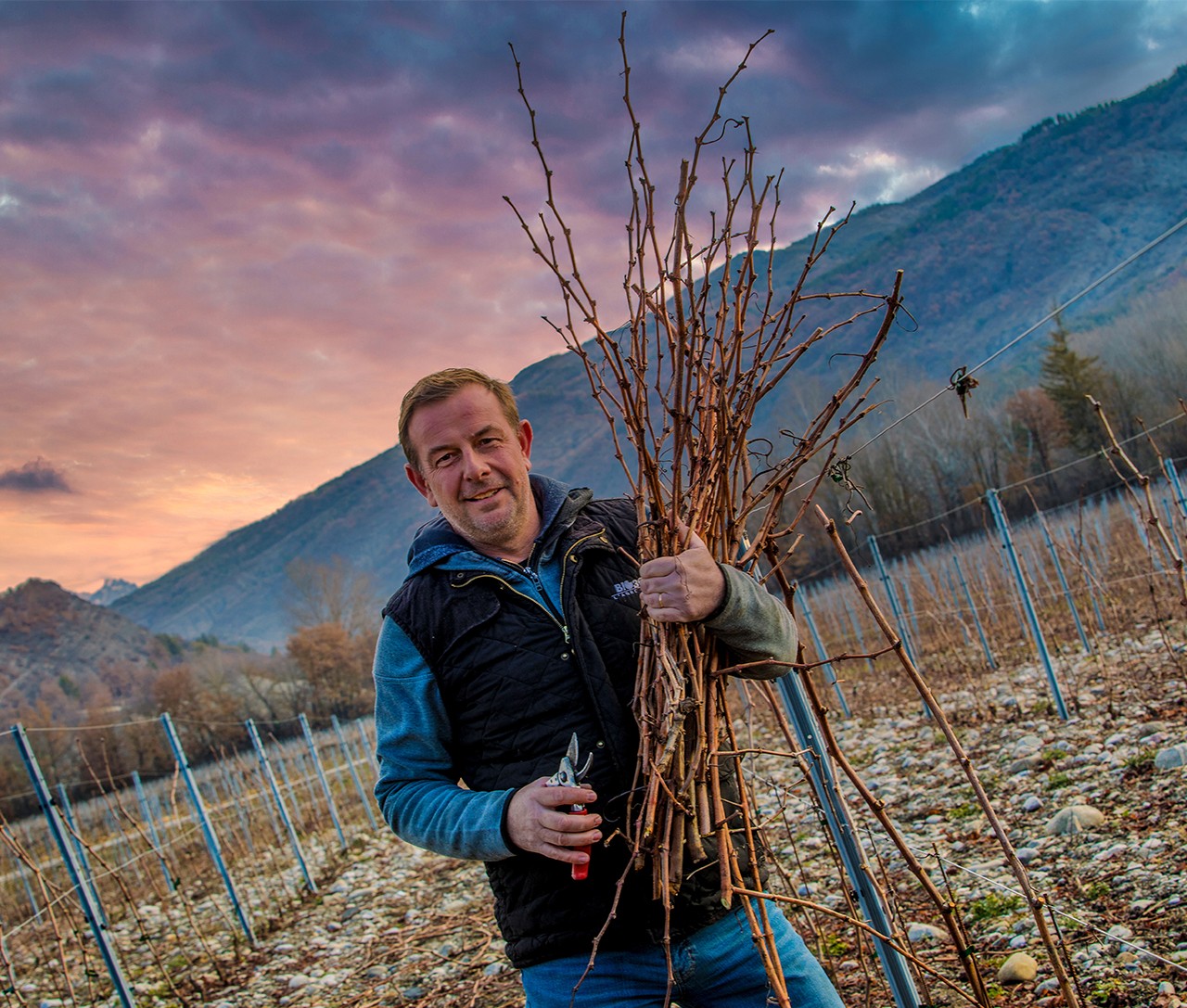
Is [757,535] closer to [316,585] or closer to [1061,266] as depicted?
[316,585]

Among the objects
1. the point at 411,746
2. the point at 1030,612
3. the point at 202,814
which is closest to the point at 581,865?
the point at 411,746

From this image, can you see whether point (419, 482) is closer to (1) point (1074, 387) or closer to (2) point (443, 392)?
(2) point (443, 392)

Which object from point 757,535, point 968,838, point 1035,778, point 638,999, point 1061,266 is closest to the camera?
point 638,999

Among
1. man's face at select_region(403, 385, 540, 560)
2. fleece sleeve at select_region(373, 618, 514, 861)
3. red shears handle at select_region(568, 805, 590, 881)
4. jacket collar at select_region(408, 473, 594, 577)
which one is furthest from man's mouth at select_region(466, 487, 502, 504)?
red shears handle at select_region(568, 805, 590, 881)

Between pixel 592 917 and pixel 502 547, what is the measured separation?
0.76 m

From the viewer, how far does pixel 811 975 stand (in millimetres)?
1546

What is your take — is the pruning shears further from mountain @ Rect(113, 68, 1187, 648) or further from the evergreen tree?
mountain @ Rect(113, 68, 1187, 648)

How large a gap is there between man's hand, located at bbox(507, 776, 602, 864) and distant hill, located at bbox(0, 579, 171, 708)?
11277cm

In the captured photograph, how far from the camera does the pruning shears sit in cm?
145

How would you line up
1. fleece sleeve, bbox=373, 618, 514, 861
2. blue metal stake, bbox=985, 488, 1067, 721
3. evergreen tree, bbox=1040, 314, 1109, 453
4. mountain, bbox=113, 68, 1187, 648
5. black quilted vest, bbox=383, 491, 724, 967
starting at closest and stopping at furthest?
black quilted vest, bbox=383, 491, 724, 967, fleece sleeve, bbox=373, 618, 514, 861, blue metal stake, bbox=985, 488, 1067, 721, evergreen tree, bbox=1040, 314, 1109, 453, mountain, bbox=113, 68, 1187, 648

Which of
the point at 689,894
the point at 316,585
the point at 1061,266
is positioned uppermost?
the point at 1061,266

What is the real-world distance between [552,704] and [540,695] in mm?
31

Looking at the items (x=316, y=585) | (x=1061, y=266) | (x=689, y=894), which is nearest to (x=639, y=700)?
(x=689, y=894)

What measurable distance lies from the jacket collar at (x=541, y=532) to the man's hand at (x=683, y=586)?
1.26ft
